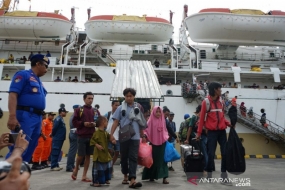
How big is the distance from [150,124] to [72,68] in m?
11.5

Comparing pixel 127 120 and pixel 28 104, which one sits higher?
pixel 28 104

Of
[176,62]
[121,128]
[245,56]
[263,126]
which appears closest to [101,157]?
[121,128]

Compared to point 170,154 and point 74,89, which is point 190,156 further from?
point 74,89

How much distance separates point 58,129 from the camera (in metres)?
6.34

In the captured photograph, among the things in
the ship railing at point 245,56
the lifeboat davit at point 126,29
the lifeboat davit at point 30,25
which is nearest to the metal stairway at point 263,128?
the lifeboat davit at point 126,29

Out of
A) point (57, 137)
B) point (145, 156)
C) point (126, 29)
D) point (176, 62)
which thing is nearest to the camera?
point (145, 156)

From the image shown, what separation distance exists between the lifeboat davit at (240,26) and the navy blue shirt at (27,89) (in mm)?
15618

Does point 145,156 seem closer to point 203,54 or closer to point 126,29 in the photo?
point 126,29

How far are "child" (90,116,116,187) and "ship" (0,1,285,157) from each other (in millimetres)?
7178

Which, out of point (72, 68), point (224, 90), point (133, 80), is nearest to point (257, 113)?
point (224, 90)

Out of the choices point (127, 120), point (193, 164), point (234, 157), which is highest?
point (127, 120)

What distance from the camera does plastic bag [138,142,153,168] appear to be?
14.4 feet

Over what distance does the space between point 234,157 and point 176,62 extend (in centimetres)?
1227

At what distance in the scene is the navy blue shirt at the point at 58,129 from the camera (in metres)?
6.27
